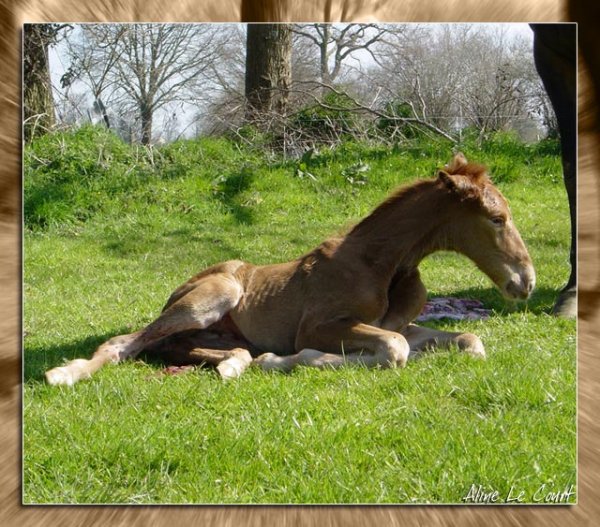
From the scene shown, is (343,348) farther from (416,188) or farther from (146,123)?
(146,123)

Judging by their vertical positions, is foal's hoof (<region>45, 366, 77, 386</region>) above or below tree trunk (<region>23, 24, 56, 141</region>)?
below

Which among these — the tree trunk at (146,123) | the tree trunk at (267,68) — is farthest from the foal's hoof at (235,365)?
the tree trunk at (267,68)

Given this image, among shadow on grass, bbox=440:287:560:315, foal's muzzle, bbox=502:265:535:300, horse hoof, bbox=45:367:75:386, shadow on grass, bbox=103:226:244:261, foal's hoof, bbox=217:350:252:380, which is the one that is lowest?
foal's hoof, bbox=217:350:252:380

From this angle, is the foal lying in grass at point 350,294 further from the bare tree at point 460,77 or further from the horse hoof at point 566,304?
the bare tree at point 460,77

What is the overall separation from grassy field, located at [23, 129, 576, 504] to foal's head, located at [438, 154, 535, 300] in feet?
0.35

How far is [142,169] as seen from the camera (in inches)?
147

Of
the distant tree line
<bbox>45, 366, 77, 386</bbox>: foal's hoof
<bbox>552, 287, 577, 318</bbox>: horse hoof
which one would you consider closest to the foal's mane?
the distant tree line

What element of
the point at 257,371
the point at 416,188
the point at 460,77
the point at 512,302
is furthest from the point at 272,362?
the point at 460,77

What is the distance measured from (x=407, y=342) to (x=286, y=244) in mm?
1005

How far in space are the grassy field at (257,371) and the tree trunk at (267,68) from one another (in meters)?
0.25

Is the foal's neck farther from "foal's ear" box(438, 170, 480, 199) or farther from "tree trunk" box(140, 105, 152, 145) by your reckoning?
"tree trunk" box(140, 105, 152, 145)

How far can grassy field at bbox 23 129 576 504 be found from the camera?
2.94m

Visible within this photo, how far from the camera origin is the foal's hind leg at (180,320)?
426 centimetres

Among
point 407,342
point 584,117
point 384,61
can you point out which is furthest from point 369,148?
point 407,342
